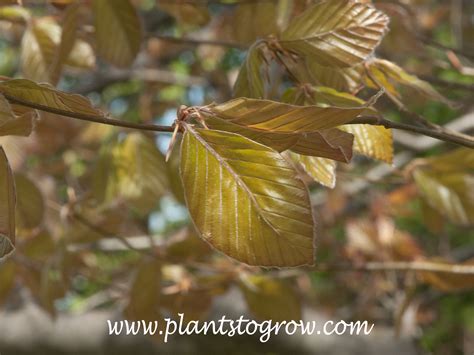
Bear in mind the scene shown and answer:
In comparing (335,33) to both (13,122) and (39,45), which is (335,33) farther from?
(39,45)

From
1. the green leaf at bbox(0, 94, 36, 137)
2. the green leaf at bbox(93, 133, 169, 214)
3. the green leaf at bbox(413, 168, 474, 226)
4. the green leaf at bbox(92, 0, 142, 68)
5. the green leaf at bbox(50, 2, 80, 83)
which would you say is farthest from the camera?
the green leaf at bbox(93, 133, 169, 214)

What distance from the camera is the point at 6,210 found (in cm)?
55

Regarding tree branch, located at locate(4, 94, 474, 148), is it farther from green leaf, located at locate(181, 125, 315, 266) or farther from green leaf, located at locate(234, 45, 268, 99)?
green leaf, located at locate(234, 45, 268, 99)

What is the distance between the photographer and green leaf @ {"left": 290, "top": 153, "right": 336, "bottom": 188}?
0.70 m

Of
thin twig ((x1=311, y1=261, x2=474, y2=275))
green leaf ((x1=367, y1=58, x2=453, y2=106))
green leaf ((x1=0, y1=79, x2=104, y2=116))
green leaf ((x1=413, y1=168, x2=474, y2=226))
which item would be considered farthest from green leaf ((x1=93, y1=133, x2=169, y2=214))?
green leaf ((x1=0, y1=79, x2=104, y2=116))

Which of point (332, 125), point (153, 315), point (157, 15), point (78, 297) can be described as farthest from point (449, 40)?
point (332, 125)

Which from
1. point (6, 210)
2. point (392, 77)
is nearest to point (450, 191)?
point (392, 77)

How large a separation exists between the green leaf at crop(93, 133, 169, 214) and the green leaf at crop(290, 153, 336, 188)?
657 mm

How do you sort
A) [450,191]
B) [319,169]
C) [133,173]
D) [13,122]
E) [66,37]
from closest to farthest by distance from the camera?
[13,122]
[319,169]
[66,37]
[450,191]
[133,173]

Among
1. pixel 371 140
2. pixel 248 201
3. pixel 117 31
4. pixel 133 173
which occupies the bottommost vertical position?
pixel 248 201

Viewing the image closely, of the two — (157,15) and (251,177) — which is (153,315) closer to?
(251,177)

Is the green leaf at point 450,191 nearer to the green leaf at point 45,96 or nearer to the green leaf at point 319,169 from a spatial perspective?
the green leaf at point 319,169

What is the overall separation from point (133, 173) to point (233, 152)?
0.81 m

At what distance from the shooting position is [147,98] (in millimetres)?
2396
